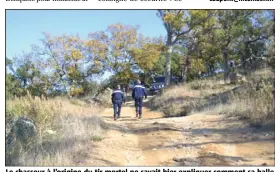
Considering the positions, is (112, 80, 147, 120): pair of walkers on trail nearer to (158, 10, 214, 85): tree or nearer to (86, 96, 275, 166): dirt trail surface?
(86, 96, 275, 166): dirt trail surface

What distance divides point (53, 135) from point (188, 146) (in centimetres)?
388

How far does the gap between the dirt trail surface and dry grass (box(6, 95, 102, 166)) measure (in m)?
0.43

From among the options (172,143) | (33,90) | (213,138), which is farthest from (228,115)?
(33,90)

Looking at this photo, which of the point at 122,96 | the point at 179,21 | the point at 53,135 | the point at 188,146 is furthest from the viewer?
the point at 179,21

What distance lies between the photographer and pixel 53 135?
9773 mm

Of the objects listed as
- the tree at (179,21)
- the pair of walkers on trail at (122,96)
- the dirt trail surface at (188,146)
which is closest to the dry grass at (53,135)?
the dirt trail surface at (188,146)

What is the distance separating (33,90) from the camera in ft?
120

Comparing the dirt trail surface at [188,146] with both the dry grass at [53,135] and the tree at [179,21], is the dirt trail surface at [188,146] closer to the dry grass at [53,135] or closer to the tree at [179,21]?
the dry grass at [53,135]

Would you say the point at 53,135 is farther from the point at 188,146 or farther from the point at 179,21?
the point at 179,21

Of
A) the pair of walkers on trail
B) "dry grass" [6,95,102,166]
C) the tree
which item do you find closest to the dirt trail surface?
"dry grass" [6,95,102,166]

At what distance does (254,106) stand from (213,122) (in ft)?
5.02

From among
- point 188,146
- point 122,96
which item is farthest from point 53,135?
point 122,96

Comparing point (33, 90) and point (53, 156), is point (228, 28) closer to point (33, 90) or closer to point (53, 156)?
point (33, 90)

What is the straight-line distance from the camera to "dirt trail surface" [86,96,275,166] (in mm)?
7430
